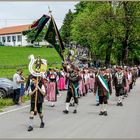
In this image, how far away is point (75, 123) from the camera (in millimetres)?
15984

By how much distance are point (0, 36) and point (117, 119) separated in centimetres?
14912

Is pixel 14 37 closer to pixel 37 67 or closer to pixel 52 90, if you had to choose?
pixel 52 90

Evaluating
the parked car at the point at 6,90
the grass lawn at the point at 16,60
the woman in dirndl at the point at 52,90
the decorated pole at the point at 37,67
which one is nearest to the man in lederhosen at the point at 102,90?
the woman in dirndl at the point at 52,90

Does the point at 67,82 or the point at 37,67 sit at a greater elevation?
the point at 37,67

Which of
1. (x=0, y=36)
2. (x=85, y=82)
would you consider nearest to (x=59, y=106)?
(x=85, y=82)

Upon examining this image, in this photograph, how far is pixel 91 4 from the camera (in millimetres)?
70438

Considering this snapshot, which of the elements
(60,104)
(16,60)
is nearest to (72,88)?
(60,104)

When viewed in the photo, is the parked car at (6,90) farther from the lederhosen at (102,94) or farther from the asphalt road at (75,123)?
the lederhosen at (102,94)

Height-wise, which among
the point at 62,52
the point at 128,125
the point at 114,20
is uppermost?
the point at 114,20

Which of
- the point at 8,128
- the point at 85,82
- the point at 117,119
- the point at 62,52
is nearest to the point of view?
the point at 8,128

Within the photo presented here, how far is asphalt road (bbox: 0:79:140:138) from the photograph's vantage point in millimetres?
13641

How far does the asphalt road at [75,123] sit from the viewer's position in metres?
13.6

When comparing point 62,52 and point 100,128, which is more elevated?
point 62,52

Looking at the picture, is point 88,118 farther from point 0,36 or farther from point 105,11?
point 0,36
